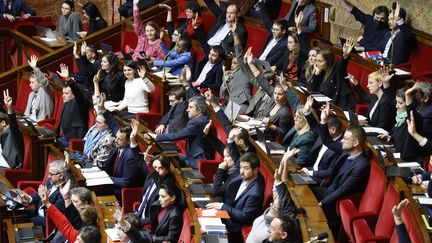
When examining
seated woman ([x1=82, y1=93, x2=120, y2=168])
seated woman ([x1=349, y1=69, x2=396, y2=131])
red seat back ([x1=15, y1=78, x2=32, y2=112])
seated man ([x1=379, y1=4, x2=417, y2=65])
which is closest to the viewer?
seated woman ([x1=349, y1=69, x2=396, y2=131])

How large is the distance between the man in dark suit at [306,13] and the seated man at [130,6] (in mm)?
1442

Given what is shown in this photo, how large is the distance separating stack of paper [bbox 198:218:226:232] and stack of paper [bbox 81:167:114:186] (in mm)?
806

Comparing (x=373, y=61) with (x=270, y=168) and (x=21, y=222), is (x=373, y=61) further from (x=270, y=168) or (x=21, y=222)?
(x=21, y=222)

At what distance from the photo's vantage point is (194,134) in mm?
5281

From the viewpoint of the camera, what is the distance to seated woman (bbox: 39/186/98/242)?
443 centimetres

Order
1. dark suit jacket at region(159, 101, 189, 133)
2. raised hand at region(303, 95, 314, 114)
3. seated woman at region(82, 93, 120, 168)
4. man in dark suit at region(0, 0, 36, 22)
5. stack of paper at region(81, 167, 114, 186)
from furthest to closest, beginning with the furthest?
man in dark suit at region(0, 0, 36, 22), dark suit jacket at region(159, 101, 189, 133), seated woman at region(82, 93, 120, 168), stack of paper at region(81, 167, 114, 186), raised hand at region(303, 95, 314, 114)

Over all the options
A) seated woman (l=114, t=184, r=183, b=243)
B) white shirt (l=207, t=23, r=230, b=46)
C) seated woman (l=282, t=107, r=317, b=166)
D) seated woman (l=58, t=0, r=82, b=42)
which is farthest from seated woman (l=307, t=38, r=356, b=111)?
seated woman (l=58, t=0, r=82, b=42)

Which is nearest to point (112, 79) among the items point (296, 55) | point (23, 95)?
point (23, 95)

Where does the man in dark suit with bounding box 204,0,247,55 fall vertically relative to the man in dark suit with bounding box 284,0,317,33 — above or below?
below

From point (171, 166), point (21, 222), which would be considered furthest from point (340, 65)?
point (21, 222)

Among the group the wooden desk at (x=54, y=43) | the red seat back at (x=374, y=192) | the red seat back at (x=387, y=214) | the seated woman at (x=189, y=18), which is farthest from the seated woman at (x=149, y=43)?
the red seat back at (x=387, y=214)

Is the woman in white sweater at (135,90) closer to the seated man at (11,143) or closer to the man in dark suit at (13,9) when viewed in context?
the seated man at (11,143)

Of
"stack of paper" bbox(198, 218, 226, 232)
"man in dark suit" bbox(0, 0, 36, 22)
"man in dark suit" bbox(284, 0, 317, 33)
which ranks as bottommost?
"stack of paper" bbox(198, 218, 226, 232)

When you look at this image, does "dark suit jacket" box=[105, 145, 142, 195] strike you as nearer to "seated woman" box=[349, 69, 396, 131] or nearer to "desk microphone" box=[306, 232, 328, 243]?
"seated woman" box=[349, 69, 396, 131]
